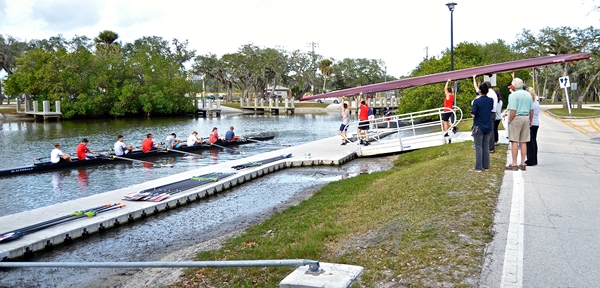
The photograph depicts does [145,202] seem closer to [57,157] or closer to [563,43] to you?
[57,157]

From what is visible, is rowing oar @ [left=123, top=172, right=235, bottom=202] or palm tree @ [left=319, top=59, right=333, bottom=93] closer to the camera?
rowing oar @ [left=123, top=172, right=235, bottom=202]

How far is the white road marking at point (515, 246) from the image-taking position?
501cm

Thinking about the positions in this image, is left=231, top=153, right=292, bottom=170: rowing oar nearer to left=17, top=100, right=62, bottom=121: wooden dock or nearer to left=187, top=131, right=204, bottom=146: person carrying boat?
left=187, top=131, right=204, bottom=146: person carrying boat

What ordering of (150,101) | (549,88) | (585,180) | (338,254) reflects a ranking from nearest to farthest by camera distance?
(338,254), (585,180), (150,101), (549,88)

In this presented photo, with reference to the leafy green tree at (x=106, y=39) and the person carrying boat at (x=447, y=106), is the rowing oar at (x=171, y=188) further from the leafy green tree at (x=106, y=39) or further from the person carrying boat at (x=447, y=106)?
the leafy green tree at (x=106, y=39)

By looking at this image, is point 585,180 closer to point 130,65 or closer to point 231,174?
point 231,174

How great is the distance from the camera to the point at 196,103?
248 ft

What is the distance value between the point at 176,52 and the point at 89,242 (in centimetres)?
10300

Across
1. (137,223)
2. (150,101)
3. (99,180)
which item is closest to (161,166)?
(99,180)

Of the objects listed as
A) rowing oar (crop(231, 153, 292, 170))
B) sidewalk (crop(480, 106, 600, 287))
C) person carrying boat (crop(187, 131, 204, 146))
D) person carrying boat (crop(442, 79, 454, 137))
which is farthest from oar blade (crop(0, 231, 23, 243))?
person carrying boat (crop(187, 131, 204, 146))

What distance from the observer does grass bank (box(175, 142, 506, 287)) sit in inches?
222

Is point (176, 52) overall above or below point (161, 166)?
above

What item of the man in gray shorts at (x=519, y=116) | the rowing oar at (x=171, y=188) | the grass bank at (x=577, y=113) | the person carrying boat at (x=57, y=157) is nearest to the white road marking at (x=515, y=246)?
the man in gray shorts at (x=519, y=116)

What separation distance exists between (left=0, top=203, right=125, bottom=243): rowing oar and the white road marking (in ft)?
29.3
